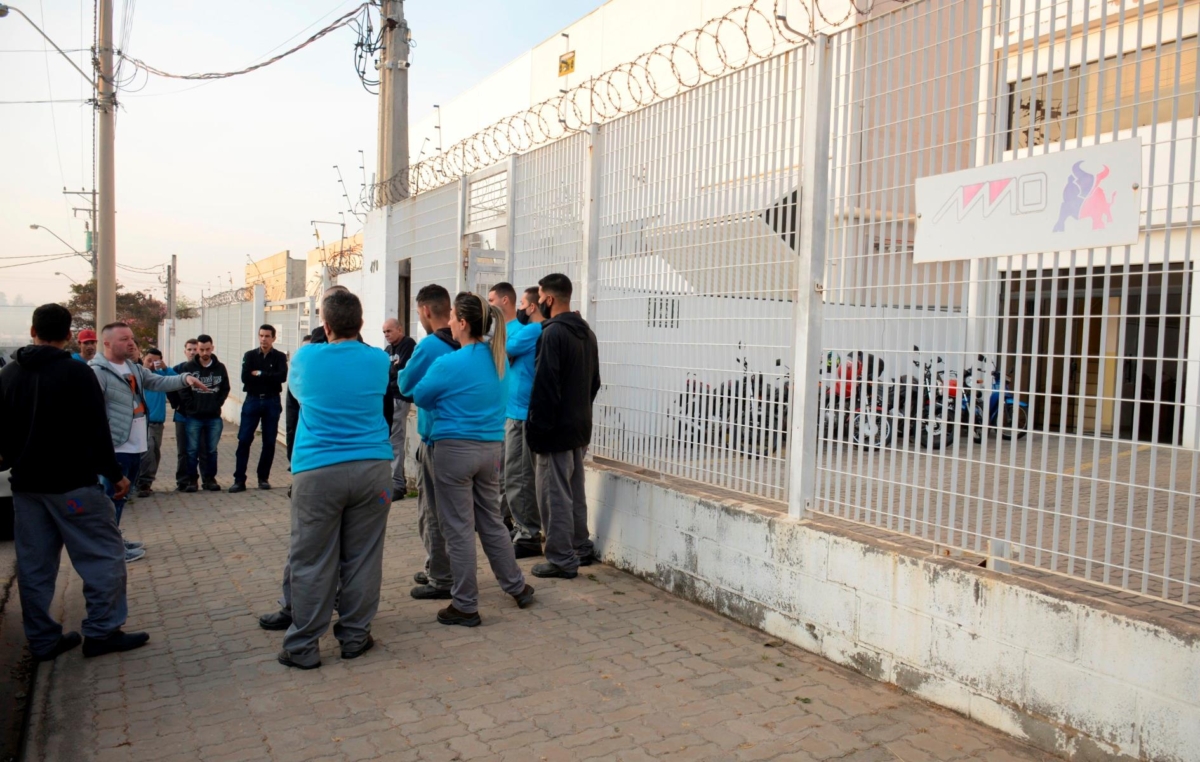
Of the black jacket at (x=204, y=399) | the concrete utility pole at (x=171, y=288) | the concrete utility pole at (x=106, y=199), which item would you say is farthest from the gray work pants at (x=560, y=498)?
the concrete utility pole at (x=171, y=288)

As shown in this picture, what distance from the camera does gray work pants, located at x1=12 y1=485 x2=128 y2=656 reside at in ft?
14.8

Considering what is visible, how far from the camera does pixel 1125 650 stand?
10.2 feet

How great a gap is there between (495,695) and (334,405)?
1601 mm

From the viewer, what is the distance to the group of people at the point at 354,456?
14.4 feet

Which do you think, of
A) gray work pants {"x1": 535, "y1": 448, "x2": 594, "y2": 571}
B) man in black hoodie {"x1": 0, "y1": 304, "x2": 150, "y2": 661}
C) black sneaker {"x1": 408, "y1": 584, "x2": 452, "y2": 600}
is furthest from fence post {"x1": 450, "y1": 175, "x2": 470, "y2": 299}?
man in black hoodie {"x1": 0, "y1": 304, "x2": 150, "y2": 661}

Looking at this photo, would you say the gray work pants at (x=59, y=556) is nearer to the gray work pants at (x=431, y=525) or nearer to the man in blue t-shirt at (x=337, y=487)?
the man in blue t-shirt at (x=337, y=487)

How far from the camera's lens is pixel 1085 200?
3.30 meters

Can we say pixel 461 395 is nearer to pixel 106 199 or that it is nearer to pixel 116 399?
pixel 116 399

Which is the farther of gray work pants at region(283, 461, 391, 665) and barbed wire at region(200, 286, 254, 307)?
barbed wire at region(200, 286, 254, 307)

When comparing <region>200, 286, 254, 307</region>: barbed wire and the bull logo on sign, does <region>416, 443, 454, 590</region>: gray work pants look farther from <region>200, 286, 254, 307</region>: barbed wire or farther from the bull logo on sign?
<region>200, 286, 254, 307</region>: barbed wire

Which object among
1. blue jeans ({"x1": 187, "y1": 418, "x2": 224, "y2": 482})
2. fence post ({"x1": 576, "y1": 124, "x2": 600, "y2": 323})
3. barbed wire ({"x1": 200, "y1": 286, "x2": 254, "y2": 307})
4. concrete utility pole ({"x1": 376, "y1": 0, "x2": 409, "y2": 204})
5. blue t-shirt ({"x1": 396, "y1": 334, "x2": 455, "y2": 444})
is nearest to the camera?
blue t-shirt ({"x1": 396, "y1": 334, "x2": 455, "y2": 444})

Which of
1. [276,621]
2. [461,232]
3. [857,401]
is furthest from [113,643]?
[461,232]

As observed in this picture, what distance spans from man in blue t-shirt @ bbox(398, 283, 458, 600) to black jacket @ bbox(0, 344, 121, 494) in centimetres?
164

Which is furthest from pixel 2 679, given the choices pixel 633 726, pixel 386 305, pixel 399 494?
pixel 386 305
